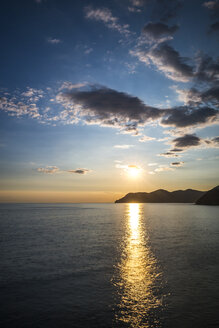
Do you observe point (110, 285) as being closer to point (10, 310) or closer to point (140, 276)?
point (140, 276)

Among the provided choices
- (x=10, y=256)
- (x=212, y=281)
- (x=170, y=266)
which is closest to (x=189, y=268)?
(x=170, y=266)

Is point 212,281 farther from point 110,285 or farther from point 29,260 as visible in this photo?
point 29,260

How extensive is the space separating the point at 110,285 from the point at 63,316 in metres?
6.23

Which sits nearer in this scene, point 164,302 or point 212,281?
point 164,302

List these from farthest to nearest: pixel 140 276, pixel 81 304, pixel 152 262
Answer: pixel 152 262, pixel 140 276, pixel 81 304

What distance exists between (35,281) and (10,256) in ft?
37.9

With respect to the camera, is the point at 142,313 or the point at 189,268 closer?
the point at 142,313

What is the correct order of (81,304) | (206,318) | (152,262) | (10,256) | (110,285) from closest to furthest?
(206,318), (81,304), (110,285), (152,262), (10,256)

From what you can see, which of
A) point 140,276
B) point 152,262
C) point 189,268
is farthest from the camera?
point 152,262

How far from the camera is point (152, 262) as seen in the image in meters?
27.2

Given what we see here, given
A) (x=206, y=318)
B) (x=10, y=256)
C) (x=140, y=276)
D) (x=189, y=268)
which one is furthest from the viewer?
(x=10, y=256)

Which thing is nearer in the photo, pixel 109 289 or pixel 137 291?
pixel 137 291

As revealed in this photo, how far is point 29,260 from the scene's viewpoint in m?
27.5

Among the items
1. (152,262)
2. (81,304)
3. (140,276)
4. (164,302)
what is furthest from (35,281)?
(152,262)
